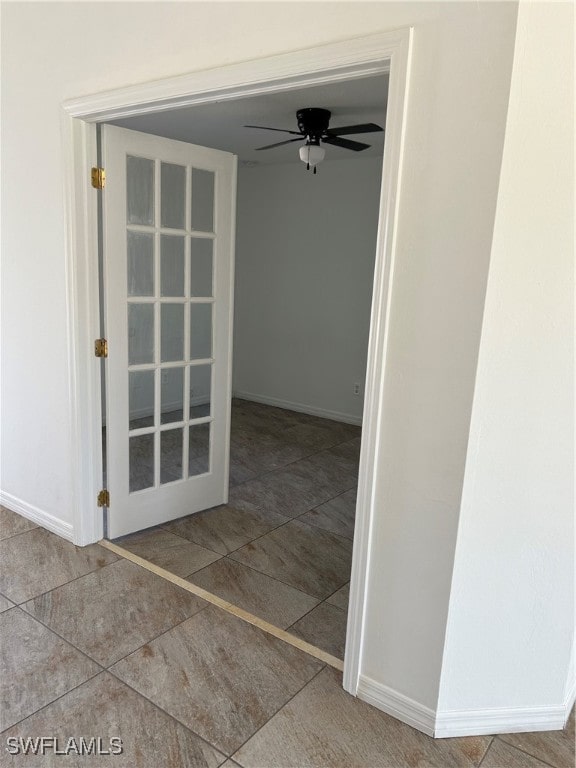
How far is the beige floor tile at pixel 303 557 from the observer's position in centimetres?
288

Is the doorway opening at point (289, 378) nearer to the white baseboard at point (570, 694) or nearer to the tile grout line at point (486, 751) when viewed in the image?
the tile grout line at point (486, 751)

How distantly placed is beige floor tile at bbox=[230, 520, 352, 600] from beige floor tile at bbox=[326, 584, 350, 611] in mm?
29

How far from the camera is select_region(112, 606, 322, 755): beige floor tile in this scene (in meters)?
1.98

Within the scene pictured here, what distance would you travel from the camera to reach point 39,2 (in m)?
2.64

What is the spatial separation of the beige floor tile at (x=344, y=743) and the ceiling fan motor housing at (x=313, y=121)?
2698mm

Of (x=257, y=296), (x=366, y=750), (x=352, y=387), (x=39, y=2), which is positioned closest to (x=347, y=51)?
(x=39, y=2)

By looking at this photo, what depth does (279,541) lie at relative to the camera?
3.26 meters

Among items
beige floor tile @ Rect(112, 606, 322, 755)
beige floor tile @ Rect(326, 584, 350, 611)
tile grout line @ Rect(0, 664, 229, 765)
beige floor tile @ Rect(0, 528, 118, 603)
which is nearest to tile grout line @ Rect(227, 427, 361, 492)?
beige floor tile @ Rect(0, 528, 118, 603)

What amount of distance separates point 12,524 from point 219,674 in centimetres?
170

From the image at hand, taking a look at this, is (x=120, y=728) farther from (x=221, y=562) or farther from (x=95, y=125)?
(x=95, y=125)

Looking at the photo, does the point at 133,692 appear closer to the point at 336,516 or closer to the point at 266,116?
the point at 336,516

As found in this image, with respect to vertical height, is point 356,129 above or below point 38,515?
above

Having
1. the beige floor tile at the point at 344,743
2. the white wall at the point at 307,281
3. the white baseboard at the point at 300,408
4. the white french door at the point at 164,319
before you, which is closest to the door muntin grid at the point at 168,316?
the white french door at the point at 164,319

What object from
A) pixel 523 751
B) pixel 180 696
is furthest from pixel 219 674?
pixel 523 751
